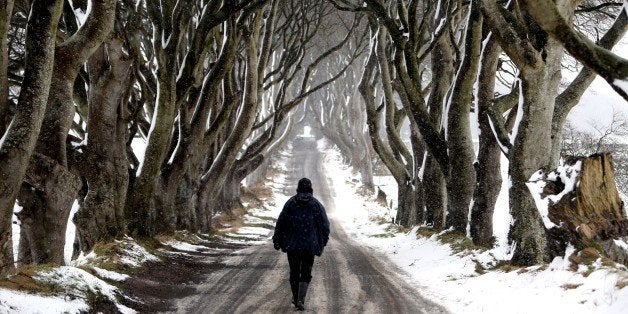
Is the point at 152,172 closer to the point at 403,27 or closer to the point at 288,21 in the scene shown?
the point at 403,27

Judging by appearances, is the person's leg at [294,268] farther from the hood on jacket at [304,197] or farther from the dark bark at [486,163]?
the dark bark at [486,163]

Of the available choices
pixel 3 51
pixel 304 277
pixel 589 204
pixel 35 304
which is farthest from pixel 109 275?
pixel 589 204

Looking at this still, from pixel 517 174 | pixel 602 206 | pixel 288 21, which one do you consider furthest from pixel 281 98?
pixel 602 206

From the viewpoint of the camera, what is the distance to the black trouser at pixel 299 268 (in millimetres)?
6867

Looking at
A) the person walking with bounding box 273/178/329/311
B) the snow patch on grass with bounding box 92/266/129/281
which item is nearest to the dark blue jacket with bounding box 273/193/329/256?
the person walking with bounding box 273/178/329/311

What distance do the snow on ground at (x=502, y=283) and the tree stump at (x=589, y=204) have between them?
399 millimetres

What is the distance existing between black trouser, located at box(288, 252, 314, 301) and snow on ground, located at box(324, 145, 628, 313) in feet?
5.44

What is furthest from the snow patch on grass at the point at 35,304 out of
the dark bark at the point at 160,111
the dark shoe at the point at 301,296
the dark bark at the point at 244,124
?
the dark bark at the point at 244,124

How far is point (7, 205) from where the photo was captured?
5.70 metres

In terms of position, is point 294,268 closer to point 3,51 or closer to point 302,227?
point 302,227

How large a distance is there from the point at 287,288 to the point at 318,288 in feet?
1.38

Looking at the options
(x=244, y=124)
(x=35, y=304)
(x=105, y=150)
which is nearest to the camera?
(x=35, y=304)

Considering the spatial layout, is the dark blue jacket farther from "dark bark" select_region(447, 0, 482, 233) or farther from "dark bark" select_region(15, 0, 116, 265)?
"dark bark" select_region(447, 0, 482, 233)

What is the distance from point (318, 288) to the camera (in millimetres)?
7969
